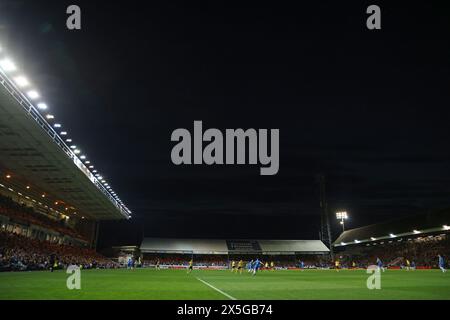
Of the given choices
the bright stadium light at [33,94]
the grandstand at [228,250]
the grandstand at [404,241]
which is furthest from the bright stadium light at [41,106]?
the grandstand at [404,241]

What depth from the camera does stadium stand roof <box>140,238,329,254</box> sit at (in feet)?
265

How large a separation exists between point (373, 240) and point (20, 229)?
2577 inches

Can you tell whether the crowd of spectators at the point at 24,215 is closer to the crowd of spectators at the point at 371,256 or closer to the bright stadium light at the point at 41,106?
the crowd of spectators at the point at 371,256

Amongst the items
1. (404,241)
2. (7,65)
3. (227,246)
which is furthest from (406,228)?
(7,65)

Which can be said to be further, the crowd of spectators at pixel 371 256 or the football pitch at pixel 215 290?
the crowd of spectators at pixel 371 256

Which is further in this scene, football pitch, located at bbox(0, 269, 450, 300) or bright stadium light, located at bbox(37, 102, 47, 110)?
bright stadium light, located at bbox(37, 102, 47, 110)

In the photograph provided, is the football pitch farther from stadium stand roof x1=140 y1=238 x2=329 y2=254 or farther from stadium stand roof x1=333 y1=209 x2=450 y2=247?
stadium stand roof x1=140 y1=238 x2=329 y2=254

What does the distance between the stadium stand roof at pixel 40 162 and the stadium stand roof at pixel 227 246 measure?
1736 cm

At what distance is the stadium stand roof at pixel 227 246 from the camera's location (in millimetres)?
80812

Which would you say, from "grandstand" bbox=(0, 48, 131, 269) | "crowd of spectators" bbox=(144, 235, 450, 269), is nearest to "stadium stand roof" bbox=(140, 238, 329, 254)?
"crowd of spectators" bbox=(144, 235, 450, 269)

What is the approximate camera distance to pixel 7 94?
24578 mm

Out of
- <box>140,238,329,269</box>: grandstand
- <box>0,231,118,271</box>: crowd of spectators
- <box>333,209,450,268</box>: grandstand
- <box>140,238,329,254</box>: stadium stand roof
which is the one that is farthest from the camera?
<box>140,238,329,269</box>: grandstand
